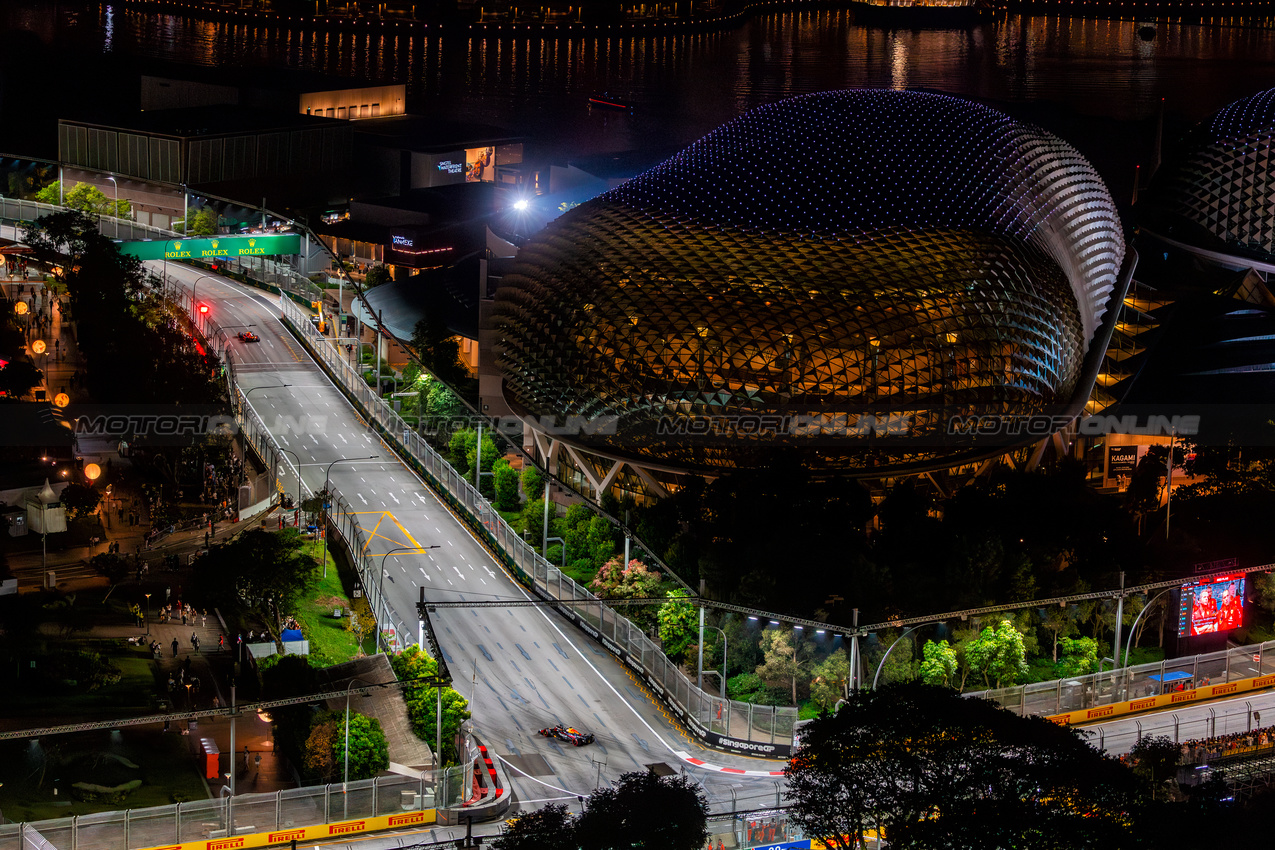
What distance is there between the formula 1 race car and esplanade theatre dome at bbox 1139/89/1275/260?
70.5 metres

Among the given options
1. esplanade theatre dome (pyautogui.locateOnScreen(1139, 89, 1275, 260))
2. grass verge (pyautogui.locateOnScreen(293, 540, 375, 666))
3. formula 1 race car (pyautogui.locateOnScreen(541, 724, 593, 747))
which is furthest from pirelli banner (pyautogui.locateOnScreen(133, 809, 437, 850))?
esplanade theatre dome (pyautogui.locateOnScreen(1139, 89, 1275, 260))

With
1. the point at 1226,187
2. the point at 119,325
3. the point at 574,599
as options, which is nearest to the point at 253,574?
the point at 574,599

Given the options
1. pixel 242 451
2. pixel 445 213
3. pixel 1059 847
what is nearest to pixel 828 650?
pixel 1059 847

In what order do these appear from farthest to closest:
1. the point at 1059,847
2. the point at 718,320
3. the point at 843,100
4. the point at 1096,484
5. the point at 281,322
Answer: the point at 281,322 < the point at 843,100 < the point at 1096,484 < the point at 718,320 < the point at 1059,847

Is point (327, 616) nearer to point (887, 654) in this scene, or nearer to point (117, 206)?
point (887, 654)

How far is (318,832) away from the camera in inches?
2066

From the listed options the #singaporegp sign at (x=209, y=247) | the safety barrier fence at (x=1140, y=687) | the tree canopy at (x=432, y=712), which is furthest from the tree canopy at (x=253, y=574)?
the #singaporegp sign at (x=209, y=247)

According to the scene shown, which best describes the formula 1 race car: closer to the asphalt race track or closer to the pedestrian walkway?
the asphalt race track

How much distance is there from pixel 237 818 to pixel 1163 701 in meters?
33.7

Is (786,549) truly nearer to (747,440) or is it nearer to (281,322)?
(747,440)

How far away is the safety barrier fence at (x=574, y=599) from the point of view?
61125 mm

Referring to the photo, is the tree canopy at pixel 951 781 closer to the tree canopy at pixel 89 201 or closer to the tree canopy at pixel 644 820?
the tree canopy at pixel 644 820

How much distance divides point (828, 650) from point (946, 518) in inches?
630

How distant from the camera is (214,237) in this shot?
118500mm
